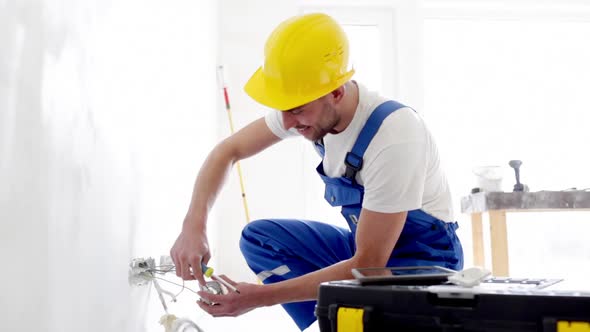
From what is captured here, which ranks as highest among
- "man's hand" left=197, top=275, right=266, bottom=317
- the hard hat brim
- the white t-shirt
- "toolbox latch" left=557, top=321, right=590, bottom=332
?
the hard hat brim

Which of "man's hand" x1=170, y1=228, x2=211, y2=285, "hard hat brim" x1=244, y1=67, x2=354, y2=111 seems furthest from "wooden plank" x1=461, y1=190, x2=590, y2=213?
"man's hand" x1=170, y1=228, x2=211, y2=285

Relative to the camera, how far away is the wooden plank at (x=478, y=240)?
3.08m

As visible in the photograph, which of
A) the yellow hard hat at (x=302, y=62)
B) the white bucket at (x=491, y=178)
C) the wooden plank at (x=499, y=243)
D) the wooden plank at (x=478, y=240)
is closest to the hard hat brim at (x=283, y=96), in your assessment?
the yellow hard hat at (x=302, y=62)

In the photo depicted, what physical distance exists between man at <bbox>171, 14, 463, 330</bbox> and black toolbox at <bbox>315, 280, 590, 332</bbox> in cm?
37

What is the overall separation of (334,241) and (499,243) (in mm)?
1268

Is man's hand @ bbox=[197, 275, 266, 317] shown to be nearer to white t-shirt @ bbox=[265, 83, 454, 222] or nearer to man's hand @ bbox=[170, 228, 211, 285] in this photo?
man's hand @ bbox=[170, 228, 211, 285]

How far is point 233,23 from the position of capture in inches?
156

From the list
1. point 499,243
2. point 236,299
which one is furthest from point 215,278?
point 499,243

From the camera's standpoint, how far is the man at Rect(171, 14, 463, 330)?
1.36 metres

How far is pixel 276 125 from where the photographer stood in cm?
175

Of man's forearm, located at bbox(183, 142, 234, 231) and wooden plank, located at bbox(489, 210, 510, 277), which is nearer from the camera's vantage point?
man's forearm, located at bbox(183, 142, 234, 231)

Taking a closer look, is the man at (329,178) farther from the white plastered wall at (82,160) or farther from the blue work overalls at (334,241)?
the white plastered wall at (82,160)

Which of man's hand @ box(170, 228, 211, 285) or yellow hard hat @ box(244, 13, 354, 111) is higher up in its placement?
yellow hard hat @ box(244, 13, 354, 111)

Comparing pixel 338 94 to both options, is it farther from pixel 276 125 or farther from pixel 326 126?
pixel 276 125
